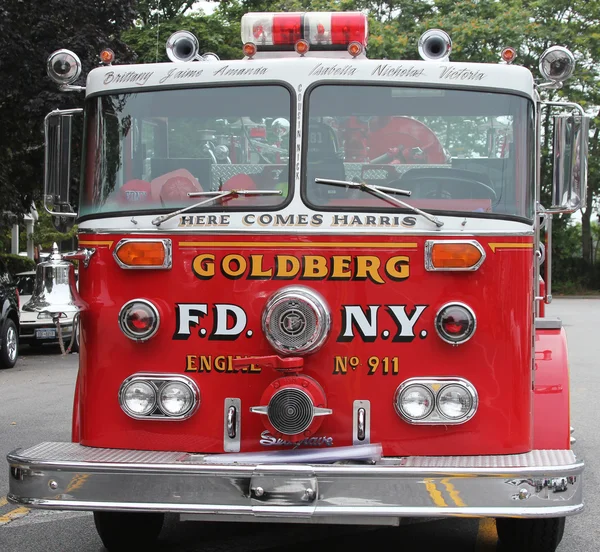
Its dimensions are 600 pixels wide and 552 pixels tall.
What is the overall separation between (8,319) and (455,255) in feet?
36.9

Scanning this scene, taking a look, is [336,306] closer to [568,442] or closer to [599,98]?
[568,442]

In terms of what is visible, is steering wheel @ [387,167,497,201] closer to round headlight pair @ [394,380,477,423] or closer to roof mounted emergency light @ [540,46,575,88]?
roof mounted emergency light @ [540,46,575,88]

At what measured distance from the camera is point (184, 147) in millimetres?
5105

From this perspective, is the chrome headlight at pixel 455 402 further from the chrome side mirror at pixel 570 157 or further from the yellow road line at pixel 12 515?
the yellow road line at pixel 12 515

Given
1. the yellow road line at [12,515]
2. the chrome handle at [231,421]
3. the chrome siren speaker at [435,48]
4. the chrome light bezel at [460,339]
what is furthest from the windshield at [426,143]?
the yellow road line at [12,515]

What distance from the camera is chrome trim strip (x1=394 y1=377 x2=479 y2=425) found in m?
4.64

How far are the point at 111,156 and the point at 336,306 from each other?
4.80 ft

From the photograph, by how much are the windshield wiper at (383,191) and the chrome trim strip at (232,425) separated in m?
1.17

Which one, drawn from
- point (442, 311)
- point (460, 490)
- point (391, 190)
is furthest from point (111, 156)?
point (460, 490)

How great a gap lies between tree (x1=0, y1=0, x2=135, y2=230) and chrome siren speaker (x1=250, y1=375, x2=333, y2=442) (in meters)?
11.6

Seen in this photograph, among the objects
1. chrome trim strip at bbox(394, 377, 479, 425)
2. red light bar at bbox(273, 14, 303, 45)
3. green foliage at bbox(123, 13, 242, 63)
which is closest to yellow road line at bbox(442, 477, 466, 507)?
chrome trim strip at bbox(394, 377, 479, 425)

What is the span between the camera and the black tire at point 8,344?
14.4 m

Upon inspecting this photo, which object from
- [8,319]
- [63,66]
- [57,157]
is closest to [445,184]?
[57,157]

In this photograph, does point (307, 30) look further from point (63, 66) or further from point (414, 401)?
point (414, 401)
